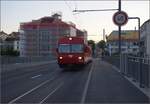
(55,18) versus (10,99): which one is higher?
(55,18)

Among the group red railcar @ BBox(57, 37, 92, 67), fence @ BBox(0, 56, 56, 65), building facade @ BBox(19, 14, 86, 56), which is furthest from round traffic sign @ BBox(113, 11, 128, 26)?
building facade @ BBox(19, 14, 86, 56)

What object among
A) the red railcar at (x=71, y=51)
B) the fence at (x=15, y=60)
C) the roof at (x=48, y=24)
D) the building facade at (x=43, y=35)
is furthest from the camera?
the roof at (x=48, y=24)

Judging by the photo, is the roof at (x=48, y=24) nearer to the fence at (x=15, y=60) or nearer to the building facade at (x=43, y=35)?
the building facade at (x=43, y=35)

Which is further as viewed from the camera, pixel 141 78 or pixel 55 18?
pixel 55 18

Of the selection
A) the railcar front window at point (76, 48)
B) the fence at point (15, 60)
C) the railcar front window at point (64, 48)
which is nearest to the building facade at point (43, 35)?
the fence at point (15, 60)

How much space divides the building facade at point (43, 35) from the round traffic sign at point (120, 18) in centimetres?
8720

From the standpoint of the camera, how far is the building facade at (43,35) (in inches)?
4737

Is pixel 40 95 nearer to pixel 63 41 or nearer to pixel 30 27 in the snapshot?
pixel 63 41

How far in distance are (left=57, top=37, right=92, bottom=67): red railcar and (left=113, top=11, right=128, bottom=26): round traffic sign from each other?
13446 mm

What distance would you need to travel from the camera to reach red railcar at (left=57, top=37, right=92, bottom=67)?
133ft

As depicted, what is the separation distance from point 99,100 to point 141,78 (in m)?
5.94

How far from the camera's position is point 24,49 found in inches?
4909

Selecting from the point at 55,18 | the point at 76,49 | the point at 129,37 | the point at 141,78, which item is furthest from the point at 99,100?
the point at 55,18

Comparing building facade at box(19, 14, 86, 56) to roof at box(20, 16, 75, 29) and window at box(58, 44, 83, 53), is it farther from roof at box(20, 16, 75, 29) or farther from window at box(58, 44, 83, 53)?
window at box(58, 44, 83, 53)
